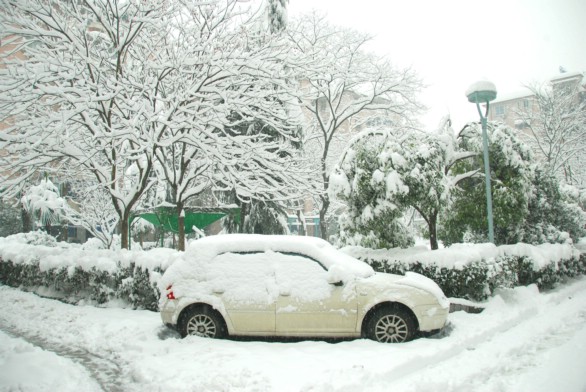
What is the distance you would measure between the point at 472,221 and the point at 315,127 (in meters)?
12.8

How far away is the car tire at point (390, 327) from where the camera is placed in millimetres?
5777

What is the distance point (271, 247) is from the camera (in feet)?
20.8

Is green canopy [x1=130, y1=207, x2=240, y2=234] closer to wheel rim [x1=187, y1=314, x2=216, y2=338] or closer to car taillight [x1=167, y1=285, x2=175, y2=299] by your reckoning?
car taillight [x1=167, y1=285, x2=175, y2=299]

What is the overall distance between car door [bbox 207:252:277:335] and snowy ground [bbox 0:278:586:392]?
1.01 ft

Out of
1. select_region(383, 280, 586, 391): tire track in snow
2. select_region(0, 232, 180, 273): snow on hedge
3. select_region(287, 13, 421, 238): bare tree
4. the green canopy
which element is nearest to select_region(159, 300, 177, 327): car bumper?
select_region(0, 232, 180, 273): snow on hedge

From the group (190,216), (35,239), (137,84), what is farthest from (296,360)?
(35,239)

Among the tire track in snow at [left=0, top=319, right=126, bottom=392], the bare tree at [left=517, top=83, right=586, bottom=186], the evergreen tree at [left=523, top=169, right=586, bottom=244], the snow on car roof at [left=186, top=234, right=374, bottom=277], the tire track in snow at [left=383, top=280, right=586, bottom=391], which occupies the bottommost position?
the tire track in snow at [left=0, top=319, right=126, bottom=392]

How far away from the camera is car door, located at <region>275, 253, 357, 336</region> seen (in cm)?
577

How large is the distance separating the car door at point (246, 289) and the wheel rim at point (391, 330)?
1.52 metres

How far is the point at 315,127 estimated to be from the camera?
23016 millimetres

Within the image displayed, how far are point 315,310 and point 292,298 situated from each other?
1.21ft

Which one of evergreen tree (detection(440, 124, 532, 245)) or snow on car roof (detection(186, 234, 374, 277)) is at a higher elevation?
evergreen tree (detection(440, 124, 532, 245))

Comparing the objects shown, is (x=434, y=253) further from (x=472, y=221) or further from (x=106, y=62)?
(x=106, y=62)

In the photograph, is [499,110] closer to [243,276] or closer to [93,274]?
[93,274]
